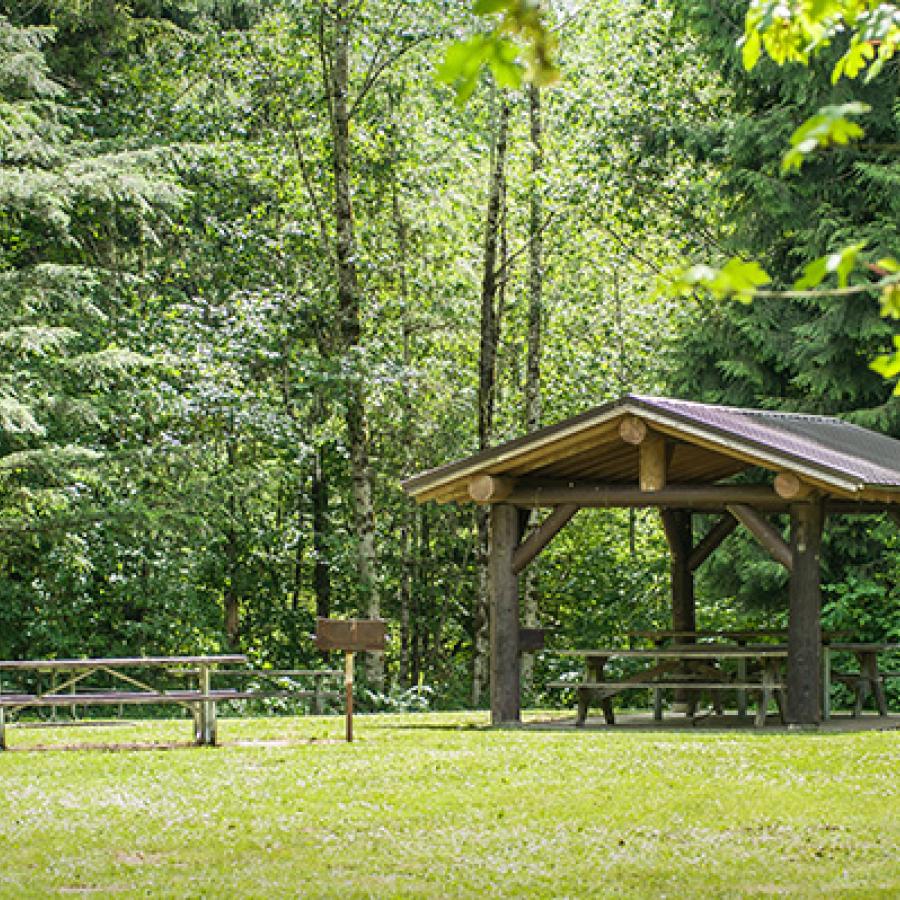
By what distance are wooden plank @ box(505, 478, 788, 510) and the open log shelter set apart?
0.04ft

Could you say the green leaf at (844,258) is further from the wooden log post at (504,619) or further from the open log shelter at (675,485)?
the wooden log post at (504,619)

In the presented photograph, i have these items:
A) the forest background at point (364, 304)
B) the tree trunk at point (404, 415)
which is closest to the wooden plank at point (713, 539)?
the forest background at point (364, 304)

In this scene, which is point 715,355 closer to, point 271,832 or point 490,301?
point 490,301

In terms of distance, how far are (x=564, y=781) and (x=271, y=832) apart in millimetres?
Answer: 2512

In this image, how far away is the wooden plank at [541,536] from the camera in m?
14.5

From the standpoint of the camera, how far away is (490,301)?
23719 mm

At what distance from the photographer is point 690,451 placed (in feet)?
51.0

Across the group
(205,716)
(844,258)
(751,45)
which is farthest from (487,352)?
(844,258)

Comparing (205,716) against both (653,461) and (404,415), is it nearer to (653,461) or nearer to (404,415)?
(653,461)

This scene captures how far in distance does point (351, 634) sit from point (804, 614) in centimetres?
387

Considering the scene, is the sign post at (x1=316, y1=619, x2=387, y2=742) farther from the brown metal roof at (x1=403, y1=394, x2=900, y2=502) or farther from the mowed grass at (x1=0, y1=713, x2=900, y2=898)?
the brown metal roof at (x1=403, y1=394, x2=900, y2=502)

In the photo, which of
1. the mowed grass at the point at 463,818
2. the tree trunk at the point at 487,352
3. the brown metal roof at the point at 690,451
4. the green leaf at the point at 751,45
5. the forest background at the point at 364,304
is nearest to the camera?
the green leaf at the point at 751,45

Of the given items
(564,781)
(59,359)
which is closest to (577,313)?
(59,359)

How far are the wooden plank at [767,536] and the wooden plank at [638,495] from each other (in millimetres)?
120
